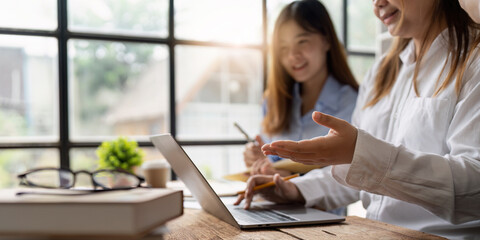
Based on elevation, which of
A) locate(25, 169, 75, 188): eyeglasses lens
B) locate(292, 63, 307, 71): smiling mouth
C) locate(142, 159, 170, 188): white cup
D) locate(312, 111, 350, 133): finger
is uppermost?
locate(292, 63, 307, 71): smiling mouth

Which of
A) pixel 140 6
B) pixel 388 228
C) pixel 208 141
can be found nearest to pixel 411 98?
pixel 388 228

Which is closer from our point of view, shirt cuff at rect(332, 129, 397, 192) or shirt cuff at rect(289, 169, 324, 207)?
shirt cuff at rect(332, 129, 397, 192)

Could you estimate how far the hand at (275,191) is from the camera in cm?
120

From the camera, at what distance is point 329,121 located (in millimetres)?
791

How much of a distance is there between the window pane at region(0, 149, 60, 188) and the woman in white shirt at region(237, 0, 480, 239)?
5.52 feet

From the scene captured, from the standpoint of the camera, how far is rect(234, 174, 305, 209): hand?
3.92 ft

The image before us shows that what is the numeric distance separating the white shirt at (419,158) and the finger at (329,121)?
50mm

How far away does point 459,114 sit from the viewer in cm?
102

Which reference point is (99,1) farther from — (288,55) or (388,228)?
(388,228)

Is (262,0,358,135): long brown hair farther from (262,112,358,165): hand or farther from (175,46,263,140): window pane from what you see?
(262,112,358,165): hand

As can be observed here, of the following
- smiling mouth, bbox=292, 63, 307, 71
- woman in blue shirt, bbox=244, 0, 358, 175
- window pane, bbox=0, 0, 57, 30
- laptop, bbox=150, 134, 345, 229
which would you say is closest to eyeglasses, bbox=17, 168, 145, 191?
laptop, bbox=150, 134, 345, 229

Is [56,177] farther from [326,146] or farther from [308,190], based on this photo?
[308,190]

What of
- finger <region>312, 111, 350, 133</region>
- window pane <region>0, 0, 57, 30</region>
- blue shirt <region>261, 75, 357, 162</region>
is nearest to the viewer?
finger <region>312, 111, 350, 133</region>

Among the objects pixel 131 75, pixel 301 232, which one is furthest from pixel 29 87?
pixel 301 232
